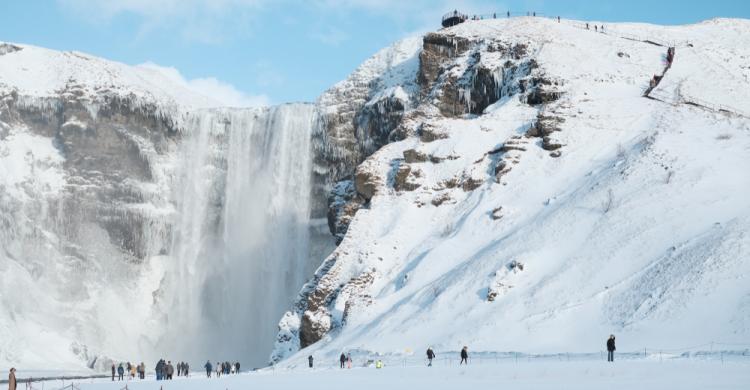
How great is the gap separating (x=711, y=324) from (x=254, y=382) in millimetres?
20521

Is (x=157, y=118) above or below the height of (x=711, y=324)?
above

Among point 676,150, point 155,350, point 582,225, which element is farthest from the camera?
point 155,350

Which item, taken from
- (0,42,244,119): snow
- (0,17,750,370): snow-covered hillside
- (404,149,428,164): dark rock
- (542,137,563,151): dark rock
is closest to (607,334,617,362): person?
(0,17,750,370): snow-covered hillside

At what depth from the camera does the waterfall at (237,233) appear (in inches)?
3524

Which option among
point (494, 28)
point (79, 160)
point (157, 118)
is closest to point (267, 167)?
point (157, 118)

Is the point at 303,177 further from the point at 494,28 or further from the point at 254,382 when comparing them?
the point at 254,382

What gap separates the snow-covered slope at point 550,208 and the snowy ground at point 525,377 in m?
7.44

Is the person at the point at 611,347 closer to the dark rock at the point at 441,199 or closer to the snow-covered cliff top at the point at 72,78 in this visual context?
the dark rock at the point at 441,199

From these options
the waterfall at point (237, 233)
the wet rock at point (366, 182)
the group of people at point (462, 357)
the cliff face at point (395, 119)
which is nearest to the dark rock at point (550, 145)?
the cliff face at point (395, 119)

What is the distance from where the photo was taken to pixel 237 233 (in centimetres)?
9388

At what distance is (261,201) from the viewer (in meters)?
93.9

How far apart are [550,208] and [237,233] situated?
36779 millimetres

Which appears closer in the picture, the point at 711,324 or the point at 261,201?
the point at 711,324

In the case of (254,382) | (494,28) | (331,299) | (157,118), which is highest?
(494,28)
